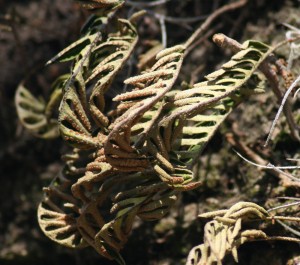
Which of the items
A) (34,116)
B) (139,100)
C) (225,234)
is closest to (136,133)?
(139,100)

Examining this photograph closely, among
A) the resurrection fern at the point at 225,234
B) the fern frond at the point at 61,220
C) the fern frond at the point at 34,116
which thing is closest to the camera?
the resurrection fern at the point at 225,234

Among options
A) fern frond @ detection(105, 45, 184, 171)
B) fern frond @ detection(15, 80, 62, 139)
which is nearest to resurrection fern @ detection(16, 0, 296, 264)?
fern frond @ detection(105, 45, 184, 171)

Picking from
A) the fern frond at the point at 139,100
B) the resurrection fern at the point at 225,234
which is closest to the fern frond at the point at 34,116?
the fern frond at the point at 139,100

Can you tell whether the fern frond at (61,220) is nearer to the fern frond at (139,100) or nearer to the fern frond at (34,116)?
the fern frond at (139,100)

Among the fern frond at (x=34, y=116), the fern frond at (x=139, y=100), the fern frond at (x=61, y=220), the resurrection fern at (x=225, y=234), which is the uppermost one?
the fern frond at (x=139, y=100)

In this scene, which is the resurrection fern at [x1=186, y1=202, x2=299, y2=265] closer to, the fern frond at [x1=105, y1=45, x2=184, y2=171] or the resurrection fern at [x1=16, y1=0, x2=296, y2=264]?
the resurrection fern at [x1=16, y1=0, x2=296, y2=264]

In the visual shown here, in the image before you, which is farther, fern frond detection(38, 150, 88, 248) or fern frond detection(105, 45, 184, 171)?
fern frond detection(38, 150, 88, 248)

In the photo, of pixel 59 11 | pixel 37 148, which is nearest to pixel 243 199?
pixel 37 148

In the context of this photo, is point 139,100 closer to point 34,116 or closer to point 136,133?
point 136,133
